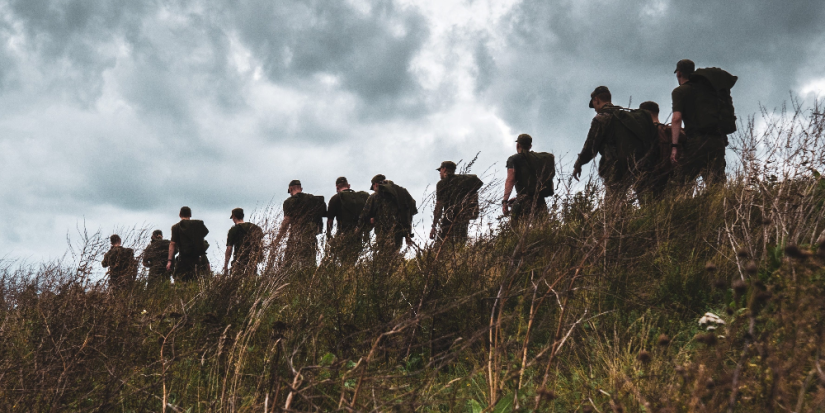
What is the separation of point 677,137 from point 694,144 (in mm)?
260

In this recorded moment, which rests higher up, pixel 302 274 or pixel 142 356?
pixel 302 274

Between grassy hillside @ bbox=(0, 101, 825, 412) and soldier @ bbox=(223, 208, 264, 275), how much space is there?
239 millimetres

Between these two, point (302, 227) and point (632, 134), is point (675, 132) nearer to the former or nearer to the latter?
point (632, 134)

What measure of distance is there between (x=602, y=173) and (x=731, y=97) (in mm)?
1568

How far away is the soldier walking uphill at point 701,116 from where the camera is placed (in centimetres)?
600

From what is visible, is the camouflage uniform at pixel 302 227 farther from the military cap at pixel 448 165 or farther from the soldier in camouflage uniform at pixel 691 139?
the soldier in camouflage uniform at pixel 691 139

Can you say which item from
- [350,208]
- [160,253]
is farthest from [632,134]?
[160,253]

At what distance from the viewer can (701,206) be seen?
4953 mm

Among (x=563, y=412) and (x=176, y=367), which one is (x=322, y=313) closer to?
(x=176, y=367)

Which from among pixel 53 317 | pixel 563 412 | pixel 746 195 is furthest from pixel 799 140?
pixel 53 317

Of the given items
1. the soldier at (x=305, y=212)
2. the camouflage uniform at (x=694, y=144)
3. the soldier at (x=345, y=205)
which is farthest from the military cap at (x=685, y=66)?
the soldier at (x=345, y=205)

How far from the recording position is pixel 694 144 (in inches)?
239

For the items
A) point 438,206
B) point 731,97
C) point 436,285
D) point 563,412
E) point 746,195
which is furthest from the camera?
point 731,97

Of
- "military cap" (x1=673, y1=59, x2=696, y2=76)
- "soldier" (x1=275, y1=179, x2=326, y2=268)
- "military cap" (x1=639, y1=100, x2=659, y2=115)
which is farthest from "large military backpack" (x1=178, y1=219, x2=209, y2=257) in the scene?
"military cap" (x1=673, y1=59, x2=696, y2=76)
